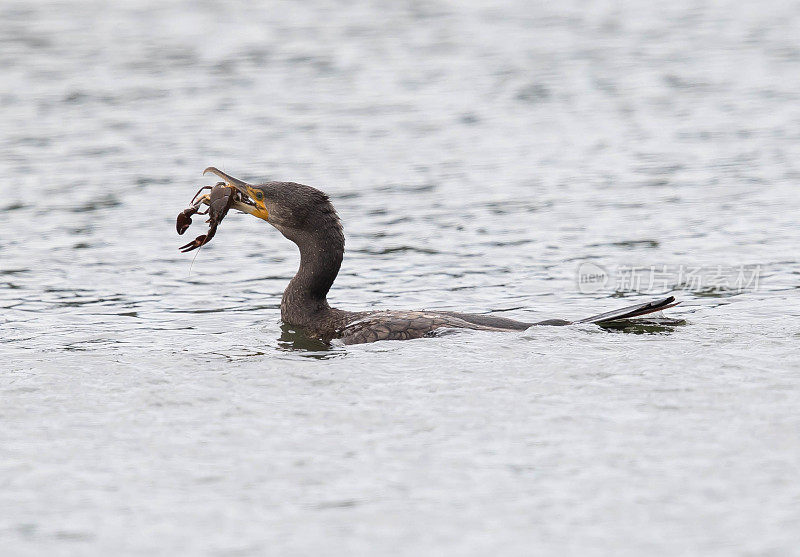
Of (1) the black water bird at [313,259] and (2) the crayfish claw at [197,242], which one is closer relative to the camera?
(1) the black water bird at [313,259]

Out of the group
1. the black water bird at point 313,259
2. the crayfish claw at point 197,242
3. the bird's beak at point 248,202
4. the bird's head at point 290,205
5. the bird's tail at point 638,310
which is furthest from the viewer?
the crayfish claw at point 197,242

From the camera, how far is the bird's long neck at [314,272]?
10141mm

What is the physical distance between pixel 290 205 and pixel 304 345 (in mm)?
1155

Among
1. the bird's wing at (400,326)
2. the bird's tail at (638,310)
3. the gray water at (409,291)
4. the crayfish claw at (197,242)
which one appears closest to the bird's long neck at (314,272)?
the gray water at (409,291)

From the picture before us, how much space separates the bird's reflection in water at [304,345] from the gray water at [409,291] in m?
0.06

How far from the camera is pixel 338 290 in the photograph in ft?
39.9

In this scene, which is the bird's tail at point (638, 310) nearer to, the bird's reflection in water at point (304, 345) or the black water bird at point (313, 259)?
A: the black water bird at point (313, 259)

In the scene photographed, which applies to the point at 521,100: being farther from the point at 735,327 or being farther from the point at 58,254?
the point at 735,327

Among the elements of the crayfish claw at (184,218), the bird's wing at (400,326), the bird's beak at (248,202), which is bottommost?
the bird's wing at (400,326)

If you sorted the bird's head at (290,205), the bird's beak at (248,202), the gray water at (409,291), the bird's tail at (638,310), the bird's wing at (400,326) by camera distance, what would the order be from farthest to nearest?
the bird's beak at (248,202) < the bird's head at (290,205) < the bird's wing at (400,326) < the bird's tail at (638,310) < the gray water at (409,291)

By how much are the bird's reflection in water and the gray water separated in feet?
0.19

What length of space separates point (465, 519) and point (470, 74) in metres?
18.6

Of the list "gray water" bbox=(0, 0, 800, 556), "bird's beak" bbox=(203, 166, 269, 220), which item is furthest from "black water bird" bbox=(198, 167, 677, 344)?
"gray water" bbox=(0, 0, 800, 556)

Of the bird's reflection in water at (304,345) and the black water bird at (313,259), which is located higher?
the black water bird at (313,259)
